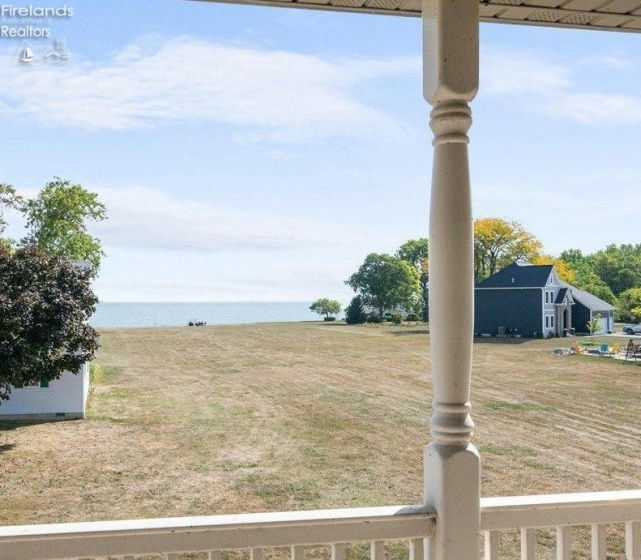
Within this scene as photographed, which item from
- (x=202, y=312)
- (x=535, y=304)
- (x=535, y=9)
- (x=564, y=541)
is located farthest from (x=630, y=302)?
(x=202, y=312)

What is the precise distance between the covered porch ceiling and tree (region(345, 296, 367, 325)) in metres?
15.7

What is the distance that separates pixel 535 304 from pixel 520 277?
0.92m

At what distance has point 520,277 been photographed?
1816 centimetres

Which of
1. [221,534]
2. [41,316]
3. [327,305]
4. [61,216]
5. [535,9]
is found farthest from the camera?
[327,305]

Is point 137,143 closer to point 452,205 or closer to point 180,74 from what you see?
point 180,74

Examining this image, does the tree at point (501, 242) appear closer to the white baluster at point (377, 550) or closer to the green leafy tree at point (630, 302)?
the green leafy tree at point (630, 302)

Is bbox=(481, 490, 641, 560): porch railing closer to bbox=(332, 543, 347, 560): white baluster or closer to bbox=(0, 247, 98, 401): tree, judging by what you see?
bbox=(332, 543, 347, 560): white baluster

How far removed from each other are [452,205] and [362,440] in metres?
9.35

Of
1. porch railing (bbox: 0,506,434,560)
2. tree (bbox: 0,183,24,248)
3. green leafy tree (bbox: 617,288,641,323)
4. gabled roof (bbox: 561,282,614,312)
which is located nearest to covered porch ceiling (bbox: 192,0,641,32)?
porch railing (bbox: 0,506,434,560)

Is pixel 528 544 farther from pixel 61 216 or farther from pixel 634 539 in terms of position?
pixel 61 216

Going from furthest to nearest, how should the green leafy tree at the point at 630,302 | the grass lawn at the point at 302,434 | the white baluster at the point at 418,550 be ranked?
the green leafy tree at the point at 630,302 → the grass lawn at the point at 302,434 → the white baluster at the point at 418,550

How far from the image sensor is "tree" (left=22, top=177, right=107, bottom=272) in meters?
11.2

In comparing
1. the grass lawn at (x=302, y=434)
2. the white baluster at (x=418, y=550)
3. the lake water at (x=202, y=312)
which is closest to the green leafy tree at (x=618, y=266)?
the grass lawn at (x=302, y=434)

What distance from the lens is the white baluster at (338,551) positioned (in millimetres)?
1013
